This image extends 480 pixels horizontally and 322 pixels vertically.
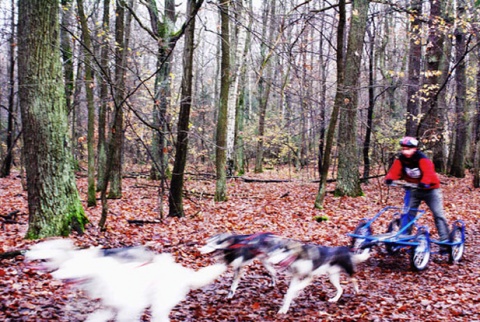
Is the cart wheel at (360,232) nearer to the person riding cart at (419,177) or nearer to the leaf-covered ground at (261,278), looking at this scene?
the leaf-covered ground at (261,278)

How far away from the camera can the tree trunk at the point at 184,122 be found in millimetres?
9562

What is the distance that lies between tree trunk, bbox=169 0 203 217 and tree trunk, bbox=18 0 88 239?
3.21m

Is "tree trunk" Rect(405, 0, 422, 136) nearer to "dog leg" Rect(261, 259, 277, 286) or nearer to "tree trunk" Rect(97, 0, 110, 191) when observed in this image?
"tree trunk" Rect(97, 0, 110, 191)

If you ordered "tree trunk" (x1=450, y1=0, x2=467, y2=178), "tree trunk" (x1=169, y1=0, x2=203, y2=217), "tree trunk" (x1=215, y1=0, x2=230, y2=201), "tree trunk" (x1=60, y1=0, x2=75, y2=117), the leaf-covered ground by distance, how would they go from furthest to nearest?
1. "tree trunk" (x1=450, y1=0, x2=467, y2=178)
2. "tree trunk" (x1=215, y1=0, x2=230, y2=201)
3. "tree trunk" (x1=60, y1=0, x2=75, y2=117)
4. "tree trunk" (x1=169, y1=0, x2=203, y2=217)
5. the leaf-covered ground

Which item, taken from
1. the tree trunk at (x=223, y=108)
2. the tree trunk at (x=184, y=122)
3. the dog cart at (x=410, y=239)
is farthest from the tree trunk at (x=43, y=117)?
the tree trunk at (x=223, y=108)

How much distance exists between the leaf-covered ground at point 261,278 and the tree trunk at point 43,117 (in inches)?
24.4

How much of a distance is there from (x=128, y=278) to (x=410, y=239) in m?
4.87

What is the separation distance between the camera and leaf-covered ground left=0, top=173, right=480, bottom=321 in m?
4.76

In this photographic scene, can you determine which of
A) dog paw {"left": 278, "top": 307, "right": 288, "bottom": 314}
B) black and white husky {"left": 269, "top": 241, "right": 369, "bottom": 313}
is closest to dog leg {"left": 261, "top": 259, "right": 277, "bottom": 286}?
black and white husky {"left": 269, "top": 241, "right": 369, "bottom": 313}

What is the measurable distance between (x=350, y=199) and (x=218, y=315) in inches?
361

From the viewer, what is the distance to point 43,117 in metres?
6.39

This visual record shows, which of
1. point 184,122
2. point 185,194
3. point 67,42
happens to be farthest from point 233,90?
point 67,42

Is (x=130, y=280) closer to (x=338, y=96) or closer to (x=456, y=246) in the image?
(x=456, y=246)

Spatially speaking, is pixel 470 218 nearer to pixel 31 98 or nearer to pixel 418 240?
pixel 418 240
